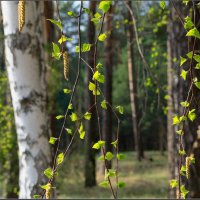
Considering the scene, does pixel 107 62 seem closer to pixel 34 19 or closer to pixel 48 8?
pixel 48 8

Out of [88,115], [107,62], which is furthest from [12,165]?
[88,115]

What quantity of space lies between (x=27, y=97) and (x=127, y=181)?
1221 centimetres

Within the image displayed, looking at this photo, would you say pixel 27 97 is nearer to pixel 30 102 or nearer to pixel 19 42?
pixel 30 102

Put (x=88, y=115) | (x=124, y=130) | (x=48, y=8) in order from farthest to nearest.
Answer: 1. (x=124, y=130)
2. (x=48, y=8)
3. (x=88, y=115)

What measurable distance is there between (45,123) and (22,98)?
0.29 meters

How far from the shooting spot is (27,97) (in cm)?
374

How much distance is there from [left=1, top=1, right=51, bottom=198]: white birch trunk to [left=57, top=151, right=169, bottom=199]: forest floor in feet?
21.4

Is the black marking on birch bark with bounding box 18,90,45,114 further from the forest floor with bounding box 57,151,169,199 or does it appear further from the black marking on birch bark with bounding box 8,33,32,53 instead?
the forest floor with bounding box 57,151,169,199

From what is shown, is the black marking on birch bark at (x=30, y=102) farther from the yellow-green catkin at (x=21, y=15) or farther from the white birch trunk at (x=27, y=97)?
the yellow-green catkin at (x=21, y=15)

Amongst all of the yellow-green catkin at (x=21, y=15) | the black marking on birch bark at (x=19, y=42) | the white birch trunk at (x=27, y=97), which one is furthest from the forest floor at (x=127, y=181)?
the yellow-green catkin at (x=21, y=15)

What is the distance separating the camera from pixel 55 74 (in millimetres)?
10094

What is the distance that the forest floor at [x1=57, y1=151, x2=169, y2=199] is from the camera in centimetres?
1223

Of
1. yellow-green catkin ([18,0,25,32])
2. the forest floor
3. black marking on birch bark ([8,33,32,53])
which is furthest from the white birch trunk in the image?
the forest floor

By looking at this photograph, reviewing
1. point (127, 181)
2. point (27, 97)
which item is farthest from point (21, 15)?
point (127, 181)
